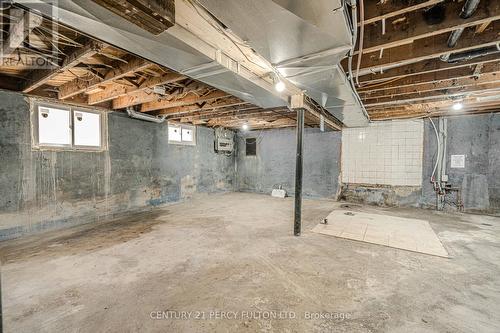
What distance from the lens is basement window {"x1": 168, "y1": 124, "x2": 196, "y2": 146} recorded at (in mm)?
5828

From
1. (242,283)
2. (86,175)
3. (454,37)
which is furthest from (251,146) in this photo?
(454,37)

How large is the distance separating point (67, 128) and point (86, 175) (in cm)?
89

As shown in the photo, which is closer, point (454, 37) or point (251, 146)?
point (454, 37)

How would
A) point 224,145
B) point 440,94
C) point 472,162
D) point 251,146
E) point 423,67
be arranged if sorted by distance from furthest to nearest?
point 251,146 → point 224,145 → point 472,162 → point 440,94 → point 423,67

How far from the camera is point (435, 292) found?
199 centimetres

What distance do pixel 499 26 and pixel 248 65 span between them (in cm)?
226

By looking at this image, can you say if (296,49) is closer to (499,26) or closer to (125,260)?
(499,26)

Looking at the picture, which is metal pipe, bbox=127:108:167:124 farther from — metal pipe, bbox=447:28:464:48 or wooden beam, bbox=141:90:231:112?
metal pipe, bbox=447:28:464:48

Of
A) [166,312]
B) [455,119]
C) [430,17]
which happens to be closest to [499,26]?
[430,17]

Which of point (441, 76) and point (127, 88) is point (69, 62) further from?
point (441, 76)

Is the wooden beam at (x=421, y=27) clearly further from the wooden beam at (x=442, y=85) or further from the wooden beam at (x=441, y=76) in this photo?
the wooden beam at (x=442, y=85)

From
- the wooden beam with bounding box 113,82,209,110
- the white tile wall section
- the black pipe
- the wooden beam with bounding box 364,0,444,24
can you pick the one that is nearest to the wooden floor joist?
the black pipe

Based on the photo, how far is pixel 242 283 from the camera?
2111 millimetres

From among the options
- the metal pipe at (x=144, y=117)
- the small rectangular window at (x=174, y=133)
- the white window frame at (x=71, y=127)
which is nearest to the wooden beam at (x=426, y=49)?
the metal pipe at (x=144, y=117)
